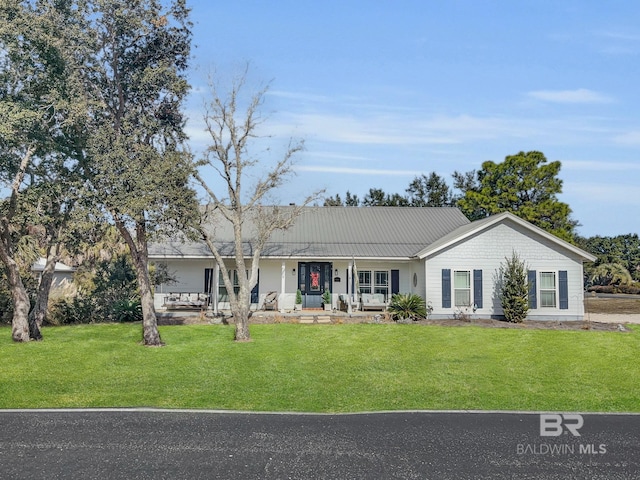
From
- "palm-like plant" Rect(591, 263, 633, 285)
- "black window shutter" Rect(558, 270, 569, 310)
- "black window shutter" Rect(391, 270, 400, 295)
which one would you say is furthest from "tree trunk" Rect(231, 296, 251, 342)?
"palm-like plant" Rect(591, 263, 633, 285)

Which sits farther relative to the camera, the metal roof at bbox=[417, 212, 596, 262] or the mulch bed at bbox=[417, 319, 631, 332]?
the metal roof at bbox=[417, 212, 596, 262]

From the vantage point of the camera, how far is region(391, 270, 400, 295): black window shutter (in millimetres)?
26391

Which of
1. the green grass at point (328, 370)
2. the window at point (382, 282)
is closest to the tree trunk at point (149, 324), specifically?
the green grass at point (328, 370)

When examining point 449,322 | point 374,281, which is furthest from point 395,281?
point 449,322

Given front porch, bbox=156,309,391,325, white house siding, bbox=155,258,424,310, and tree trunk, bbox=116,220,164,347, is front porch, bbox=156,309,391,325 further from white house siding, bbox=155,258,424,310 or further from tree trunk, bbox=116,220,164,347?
tree trunk, bbox=116,220,164,347

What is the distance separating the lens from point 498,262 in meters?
23.3

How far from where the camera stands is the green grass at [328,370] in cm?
1086

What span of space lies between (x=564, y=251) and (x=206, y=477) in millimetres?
20957

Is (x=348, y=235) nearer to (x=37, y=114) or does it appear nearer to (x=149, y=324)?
(x=149, y=324)

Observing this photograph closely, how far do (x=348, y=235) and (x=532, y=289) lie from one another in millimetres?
9529

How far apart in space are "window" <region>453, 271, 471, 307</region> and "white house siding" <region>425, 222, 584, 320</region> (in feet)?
0.78

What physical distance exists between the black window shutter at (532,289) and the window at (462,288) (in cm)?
259

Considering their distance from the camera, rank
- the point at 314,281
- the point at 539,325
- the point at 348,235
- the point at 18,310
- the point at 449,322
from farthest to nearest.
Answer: the point at 348,235
the point at 314,281
the point at 449,322
the point at 539,325
the point at 18,310

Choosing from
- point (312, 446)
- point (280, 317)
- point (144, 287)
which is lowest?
point (312, 446)
